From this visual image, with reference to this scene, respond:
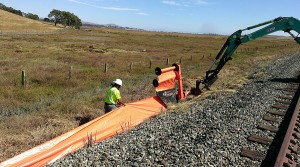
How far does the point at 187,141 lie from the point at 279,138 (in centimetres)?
227

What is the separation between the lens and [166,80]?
40.4ft

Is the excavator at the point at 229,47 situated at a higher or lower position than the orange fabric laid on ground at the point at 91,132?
higher

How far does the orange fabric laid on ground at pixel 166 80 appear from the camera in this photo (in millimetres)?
11977

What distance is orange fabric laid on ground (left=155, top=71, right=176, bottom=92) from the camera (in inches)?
472

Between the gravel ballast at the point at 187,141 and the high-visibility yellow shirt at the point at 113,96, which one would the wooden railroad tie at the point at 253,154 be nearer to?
the gravel ballast at the point at 187,141

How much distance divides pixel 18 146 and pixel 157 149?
13.2 ft

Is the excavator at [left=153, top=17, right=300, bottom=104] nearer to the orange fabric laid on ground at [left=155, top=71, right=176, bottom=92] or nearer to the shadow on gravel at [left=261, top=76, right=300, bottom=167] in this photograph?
the orange fabric laid on ground at [left=155, top=71, right=176, bottom=92]

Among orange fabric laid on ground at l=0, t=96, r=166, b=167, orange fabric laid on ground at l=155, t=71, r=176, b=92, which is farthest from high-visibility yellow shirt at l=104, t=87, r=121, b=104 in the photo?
orange fabric laid on ground at l=155, t=71, r=176, b=92

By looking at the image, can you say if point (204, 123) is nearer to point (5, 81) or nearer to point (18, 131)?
point (18, 131)

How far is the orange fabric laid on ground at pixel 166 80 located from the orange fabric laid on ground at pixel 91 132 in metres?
0.48

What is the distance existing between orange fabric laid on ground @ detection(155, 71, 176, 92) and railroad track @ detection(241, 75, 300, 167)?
381 centimetres

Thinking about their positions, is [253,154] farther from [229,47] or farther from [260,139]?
[229,47]

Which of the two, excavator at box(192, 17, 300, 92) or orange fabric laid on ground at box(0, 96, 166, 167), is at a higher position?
excavator at box(192, 17, 300, 92)

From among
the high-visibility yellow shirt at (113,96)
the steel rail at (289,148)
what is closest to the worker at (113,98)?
the high-visibility yellow shirt at (113,96)
